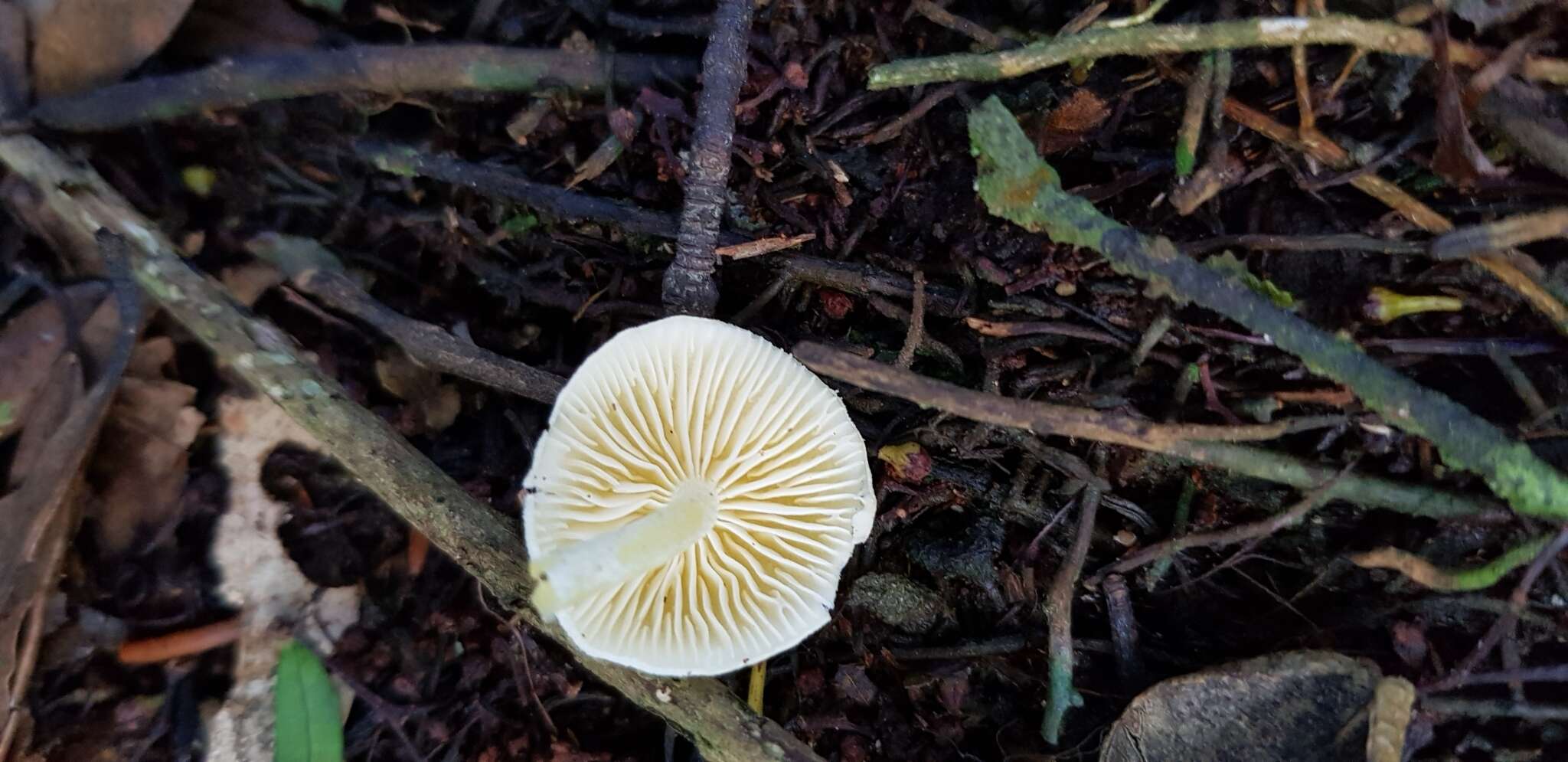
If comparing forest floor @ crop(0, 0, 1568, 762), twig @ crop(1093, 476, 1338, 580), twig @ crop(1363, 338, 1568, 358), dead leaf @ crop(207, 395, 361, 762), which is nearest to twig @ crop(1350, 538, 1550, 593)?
forest floor @ crop(0, 0, 1568, 762)

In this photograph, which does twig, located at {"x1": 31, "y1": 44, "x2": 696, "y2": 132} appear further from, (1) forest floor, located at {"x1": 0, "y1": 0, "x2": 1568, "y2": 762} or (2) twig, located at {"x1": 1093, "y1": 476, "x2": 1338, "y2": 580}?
(2) twig, located at {"x1": 1093, "y1": 476, "x2": 1338, "y2": 580}

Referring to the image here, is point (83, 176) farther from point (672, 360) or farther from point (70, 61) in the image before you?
point (672, 360)

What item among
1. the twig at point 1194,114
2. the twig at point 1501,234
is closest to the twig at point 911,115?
the twig at point 1194,114

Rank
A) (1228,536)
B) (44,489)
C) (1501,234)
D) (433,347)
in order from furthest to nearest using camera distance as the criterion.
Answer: (433,347)
(44,489)
(1228,536)
(1501,234)

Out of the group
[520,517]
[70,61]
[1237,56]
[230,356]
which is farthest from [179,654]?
[1237,56]

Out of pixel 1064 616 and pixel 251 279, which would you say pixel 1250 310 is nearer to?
pixel 1064 616

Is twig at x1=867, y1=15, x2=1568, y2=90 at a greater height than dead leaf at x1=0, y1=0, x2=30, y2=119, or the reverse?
twig at x1=867, y1=15, x2=1568, y2=90

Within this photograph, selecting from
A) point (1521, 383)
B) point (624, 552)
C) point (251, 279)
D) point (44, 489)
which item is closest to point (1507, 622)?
point (1521, 383)
